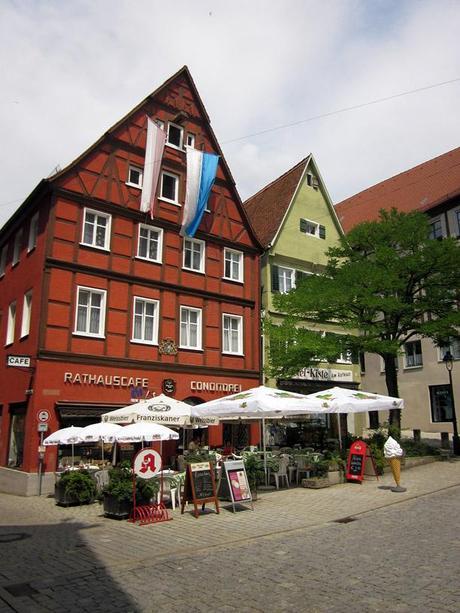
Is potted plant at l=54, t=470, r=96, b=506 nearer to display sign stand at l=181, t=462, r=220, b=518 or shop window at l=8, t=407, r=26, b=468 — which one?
display sign stand at l=181, t=462, r=220, b=518

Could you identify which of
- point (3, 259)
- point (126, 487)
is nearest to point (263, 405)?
point (126, 487)

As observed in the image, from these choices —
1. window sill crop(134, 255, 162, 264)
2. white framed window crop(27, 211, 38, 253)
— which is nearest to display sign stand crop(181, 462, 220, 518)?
window sill crop(134, 255, 162, 264)

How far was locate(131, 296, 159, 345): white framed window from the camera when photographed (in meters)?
21.9

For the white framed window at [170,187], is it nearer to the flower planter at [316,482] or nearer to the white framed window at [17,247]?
the white framed window at [17,247]

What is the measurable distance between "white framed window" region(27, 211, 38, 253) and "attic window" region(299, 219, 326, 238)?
14621 mm

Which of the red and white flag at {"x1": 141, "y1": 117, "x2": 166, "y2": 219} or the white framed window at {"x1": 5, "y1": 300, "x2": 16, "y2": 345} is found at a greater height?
the red and white flag at {"x1": 141, "y1": 117, "x2": 166, "y2": 219}

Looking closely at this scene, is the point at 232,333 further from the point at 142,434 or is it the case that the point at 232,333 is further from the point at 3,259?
the point at 142,434

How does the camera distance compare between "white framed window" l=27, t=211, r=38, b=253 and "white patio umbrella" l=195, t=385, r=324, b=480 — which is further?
"white framed window" l=27, t=211, r=38, b=253

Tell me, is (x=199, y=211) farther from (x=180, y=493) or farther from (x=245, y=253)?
(x=180, y=493)

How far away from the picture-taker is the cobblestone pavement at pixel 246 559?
6477 millimetres

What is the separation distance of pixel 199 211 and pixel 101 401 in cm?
923

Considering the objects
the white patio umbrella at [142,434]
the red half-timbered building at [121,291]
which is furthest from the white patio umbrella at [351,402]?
the red half-timbered building at [121,291]

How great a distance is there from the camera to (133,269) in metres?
22.2

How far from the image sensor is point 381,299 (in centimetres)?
2252
